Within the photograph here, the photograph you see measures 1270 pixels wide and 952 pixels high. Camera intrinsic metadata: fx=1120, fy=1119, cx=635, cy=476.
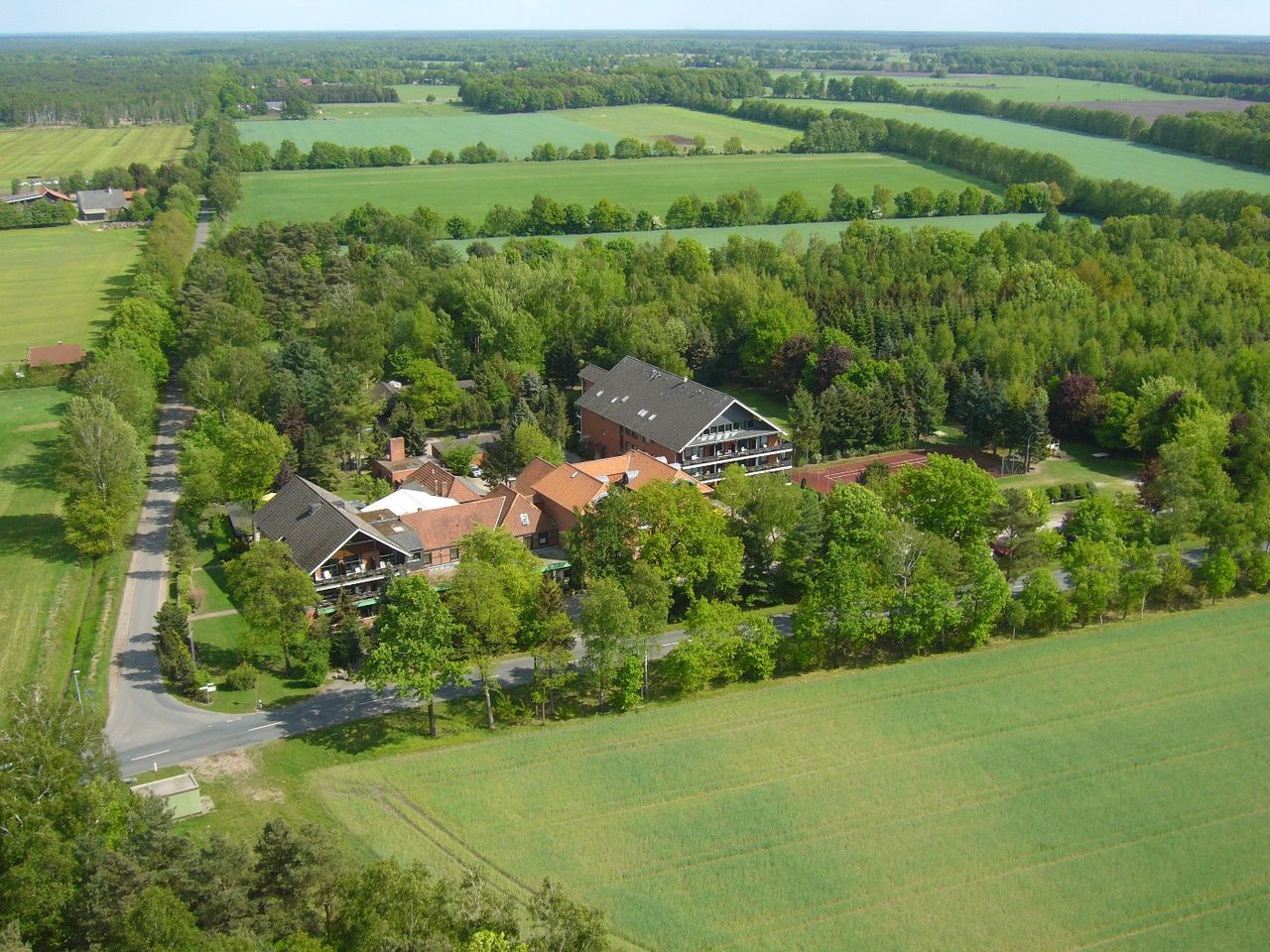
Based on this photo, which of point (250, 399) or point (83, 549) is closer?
point (83, 549)

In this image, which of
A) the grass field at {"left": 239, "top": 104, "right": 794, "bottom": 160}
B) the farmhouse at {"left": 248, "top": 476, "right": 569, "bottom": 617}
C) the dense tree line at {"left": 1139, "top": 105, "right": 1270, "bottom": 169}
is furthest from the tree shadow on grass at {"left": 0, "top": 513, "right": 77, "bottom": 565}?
the dense tree line at {"left": 1139, "top": 105, "right": 1270, "bottom": 169}

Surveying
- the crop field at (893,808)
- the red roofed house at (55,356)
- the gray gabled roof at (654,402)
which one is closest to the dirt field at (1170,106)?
the gray gabled roof at (654,402)

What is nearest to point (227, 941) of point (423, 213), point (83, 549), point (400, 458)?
point (83, 549)

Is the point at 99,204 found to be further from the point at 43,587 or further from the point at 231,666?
the point at 231,666

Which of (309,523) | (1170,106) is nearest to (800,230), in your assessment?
(309,523)

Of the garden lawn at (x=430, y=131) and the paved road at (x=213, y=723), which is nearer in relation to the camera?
the paved road at (x=213, y=723)

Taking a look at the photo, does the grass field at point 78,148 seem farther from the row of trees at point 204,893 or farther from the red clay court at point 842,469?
the row of trees at point 204,893

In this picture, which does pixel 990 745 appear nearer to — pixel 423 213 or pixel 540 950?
pixel 540 950
